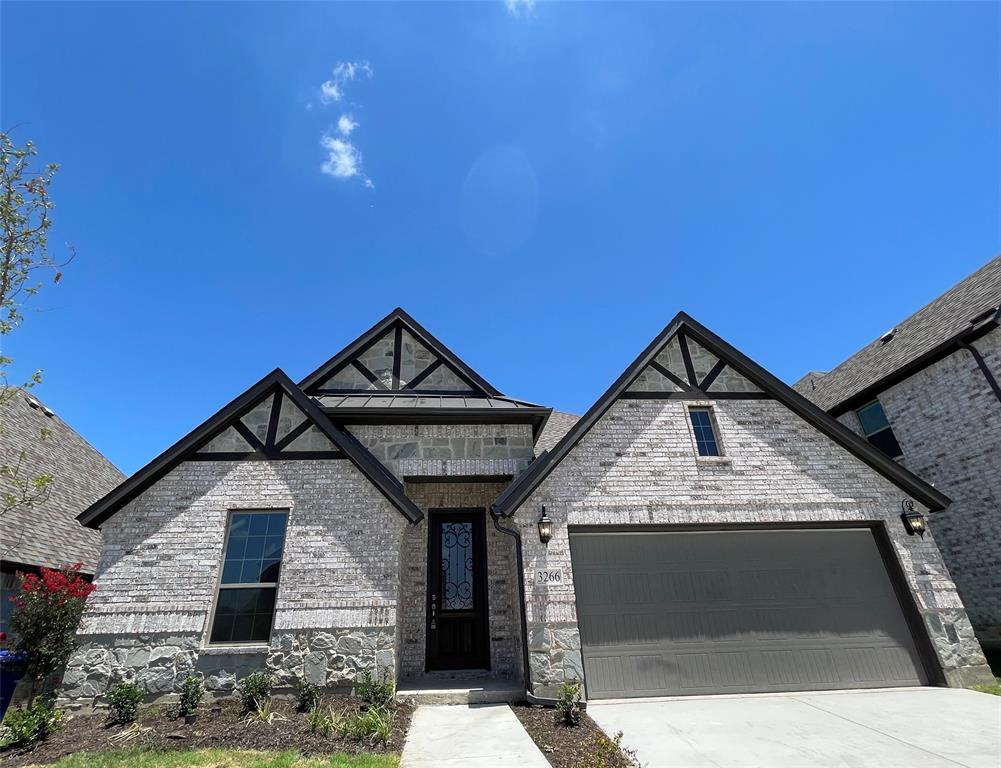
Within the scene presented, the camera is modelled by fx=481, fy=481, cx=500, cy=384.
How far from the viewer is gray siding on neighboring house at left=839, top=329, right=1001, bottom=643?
1063 centimetres

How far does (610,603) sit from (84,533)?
13.9 m

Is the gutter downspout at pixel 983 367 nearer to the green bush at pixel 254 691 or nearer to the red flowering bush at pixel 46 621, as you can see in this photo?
the green bush at pixel 254 691

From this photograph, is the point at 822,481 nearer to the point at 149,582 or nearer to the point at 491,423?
the point at 491,423

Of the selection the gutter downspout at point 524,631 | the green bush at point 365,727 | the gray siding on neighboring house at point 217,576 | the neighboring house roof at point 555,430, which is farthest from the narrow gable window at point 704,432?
the green bush at point 365,727

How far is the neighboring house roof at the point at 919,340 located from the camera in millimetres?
11641

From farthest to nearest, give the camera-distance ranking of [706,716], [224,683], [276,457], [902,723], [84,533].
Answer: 1. [84,533]
2. [276,457]
3. [224,683]
4. [706,716]
5. [902,723]

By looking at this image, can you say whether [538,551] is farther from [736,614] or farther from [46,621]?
[46,621]

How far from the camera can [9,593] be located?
33.9 feet

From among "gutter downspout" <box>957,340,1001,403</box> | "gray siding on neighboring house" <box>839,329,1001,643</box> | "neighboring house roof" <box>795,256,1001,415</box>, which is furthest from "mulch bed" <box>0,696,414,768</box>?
"neighboring house roof" <box>795,256,1001,415</box>

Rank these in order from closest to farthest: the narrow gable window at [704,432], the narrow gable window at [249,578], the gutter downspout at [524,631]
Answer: the gutter downspout at [524,631], the narrow gable window at [249,578], the narrow gable window at [704,432]

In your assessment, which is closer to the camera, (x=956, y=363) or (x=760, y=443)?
(x=760, y=443)

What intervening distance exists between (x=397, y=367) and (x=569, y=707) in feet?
26.9

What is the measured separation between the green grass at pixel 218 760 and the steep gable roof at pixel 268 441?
11.2 ft

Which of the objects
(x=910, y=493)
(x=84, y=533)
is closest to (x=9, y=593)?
(x=84, y=533)
